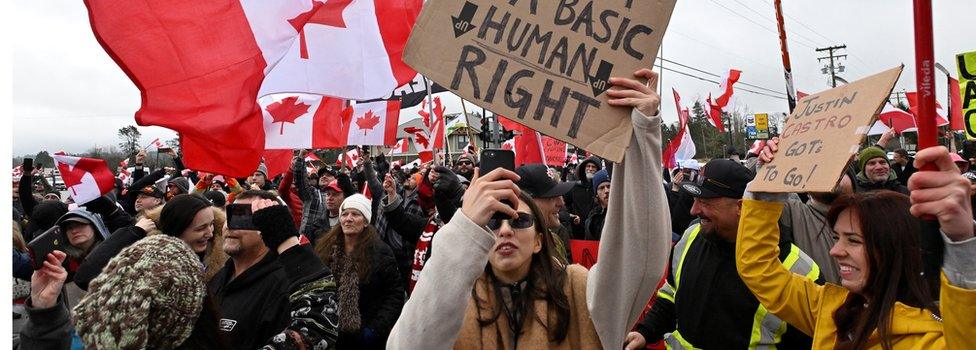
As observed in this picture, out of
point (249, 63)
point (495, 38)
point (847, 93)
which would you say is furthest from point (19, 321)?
point (847, 93)

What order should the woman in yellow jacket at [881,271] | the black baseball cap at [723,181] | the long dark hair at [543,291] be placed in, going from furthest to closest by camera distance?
1. the black baseball cap at [723,181]
2. the long dark hair at [543,291]
3. the woman in yellow jacket at [881,271]

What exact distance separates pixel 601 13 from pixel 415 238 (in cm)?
407

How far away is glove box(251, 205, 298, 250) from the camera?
136 inches

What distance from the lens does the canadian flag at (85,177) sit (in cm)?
646

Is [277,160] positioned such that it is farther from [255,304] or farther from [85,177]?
[255,304]

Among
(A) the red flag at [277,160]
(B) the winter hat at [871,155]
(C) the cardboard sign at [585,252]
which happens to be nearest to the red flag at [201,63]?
(C) the cardboard sign at [585,252]

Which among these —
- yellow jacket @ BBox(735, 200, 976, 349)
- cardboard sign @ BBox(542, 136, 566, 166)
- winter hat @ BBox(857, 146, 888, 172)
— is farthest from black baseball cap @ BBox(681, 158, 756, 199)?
cardboard sign @ BBox(542, 136, 566, 166)

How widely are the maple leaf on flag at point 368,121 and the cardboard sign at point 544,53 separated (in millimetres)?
6583

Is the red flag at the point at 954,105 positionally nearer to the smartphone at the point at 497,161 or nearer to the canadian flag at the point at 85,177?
the smartphone at the point at 497,161

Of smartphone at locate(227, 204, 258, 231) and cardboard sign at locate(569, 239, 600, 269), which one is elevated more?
smartphone at locate(227, 204, 258, 231)

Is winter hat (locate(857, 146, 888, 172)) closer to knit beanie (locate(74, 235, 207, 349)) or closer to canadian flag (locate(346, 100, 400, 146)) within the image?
canadian flag (locate(346, 100, 400, 146))

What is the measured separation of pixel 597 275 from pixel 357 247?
2.97 meters

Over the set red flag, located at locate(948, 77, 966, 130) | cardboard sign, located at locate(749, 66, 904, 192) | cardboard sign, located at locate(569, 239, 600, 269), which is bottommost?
cardboard sign, located at locate(569, 239, 600, 269)

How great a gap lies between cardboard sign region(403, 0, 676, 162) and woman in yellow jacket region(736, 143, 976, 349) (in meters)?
0.77
